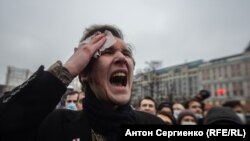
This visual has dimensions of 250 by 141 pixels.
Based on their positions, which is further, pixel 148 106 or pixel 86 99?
pixel 148 106

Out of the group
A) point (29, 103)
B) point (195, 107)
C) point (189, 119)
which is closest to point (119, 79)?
point (29, 103)

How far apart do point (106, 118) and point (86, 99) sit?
206mm

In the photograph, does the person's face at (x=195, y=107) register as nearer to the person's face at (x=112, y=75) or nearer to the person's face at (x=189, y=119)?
the person's face at (x=189, y=119)

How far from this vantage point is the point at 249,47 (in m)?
2.46

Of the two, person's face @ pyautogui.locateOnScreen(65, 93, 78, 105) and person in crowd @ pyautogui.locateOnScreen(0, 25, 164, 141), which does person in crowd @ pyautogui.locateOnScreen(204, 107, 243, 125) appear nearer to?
person in crowd @ pyautogui.locateOnScreen(0, 25, 164, 141)

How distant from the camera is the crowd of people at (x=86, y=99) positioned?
42.1 inches

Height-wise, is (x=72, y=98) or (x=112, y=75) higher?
(x=72, y=98)

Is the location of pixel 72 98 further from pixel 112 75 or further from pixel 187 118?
pixel 112 75


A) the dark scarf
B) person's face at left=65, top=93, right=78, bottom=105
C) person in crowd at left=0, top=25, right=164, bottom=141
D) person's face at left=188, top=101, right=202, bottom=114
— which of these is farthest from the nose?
person's face at left=188, top=101, right=202, bottom=114

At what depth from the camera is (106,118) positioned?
4.56 ft

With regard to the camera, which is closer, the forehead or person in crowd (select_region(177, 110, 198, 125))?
the forehead

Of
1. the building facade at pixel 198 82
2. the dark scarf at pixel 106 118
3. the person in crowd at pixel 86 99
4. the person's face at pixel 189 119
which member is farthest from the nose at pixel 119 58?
the building facade at pixel 198 82

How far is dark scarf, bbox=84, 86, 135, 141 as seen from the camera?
139 centimetres

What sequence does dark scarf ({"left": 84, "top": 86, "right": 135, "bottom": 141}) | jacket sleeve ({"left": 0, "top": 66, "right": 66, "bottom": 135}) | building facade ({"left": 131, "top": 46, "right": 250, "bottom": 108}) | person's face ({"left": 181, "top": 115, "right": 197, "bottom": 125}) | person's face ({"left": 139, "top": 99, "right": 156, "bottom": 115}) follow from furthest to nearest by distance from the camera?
building facade ({"left": 131, "top": 46, "right": 250, "bottom": 108}), person's face ({"left": 139, "top": 99, "right": 156, "bottom": 115}), person's face ({"left": 181, "top": 115, "right": 197, "bottom": 125}), dark scarf ({"left": 84, "top": 86, "right": 135, "bottom": 141}), jacket sleeve ({"left": 0, "top": 66, "right": 66, "bottom": 135})
